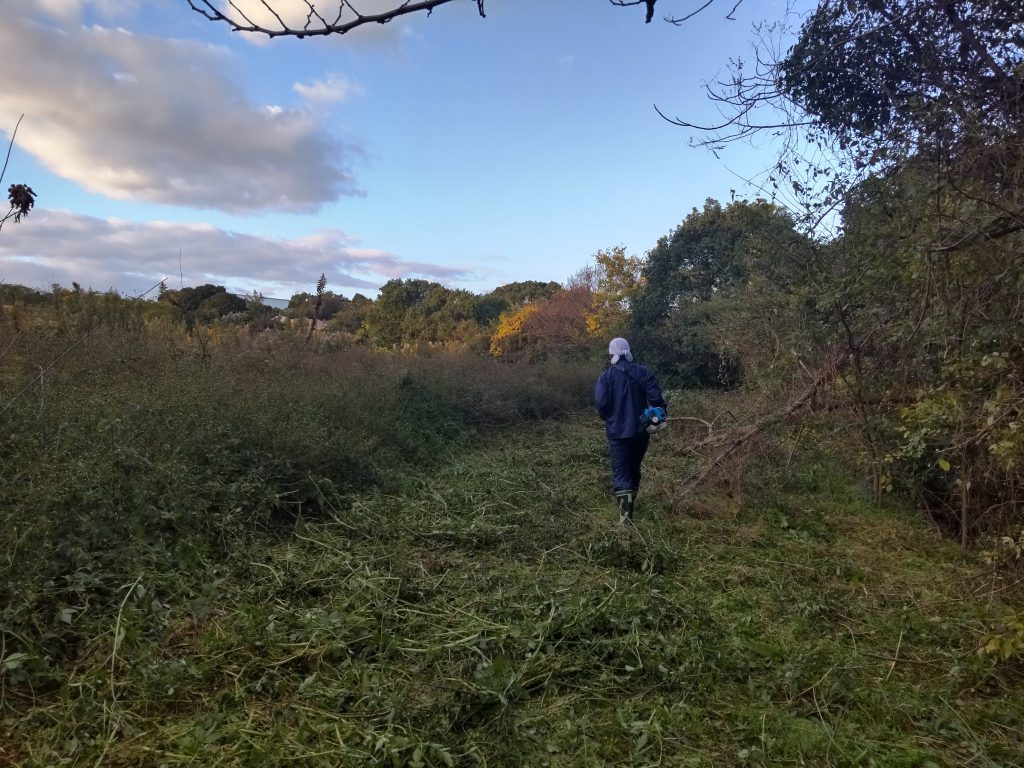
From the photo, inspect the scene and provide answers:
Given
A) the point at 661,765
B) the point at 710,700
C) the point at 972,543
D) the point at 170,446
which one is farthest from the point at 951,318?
the point at 170,446

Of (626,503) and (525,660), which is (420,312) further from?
(525,660)

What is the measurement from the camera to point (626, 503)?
6.35m

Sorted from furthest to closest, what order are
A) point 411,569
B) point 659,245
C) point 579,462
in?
point 659,245 → point 579,462 → point 411,569

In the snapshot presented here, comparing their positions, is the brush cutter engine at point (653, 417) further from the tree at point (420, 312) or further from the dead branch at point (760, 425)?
the tree at point (420, 312)

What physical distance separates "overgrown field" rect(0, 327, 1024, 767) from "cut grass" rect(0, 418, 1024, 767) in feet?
0.05

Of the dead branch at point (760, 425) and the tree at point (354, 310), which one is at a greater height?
the tree at point (354, 310)

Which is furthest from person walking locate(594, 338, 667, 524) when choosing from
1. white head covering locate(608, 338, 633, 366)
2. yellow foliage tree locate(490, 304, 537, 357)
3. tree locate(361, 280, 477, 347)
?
tree locate(361, 280, 477, 347)

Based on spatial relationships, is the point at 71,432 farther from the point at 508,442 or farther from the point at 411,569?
the point at 508,442

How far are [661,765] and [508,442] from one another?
8.33 m

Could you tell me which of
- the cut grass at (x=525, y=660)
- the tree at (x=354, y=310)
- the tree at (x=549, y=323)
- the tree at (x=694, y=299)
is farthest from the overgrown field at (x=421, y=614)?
the tree at (x=354, y=310)

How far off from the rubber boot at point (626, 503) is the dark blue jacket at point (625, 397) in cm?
56

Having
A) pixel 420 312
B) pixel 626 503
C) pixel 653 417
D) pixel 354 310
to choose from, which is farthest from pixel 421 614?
pixel 354 310

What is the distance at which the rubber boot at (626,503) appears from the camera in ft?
20.4

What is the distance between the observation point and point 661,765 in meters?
2.61
